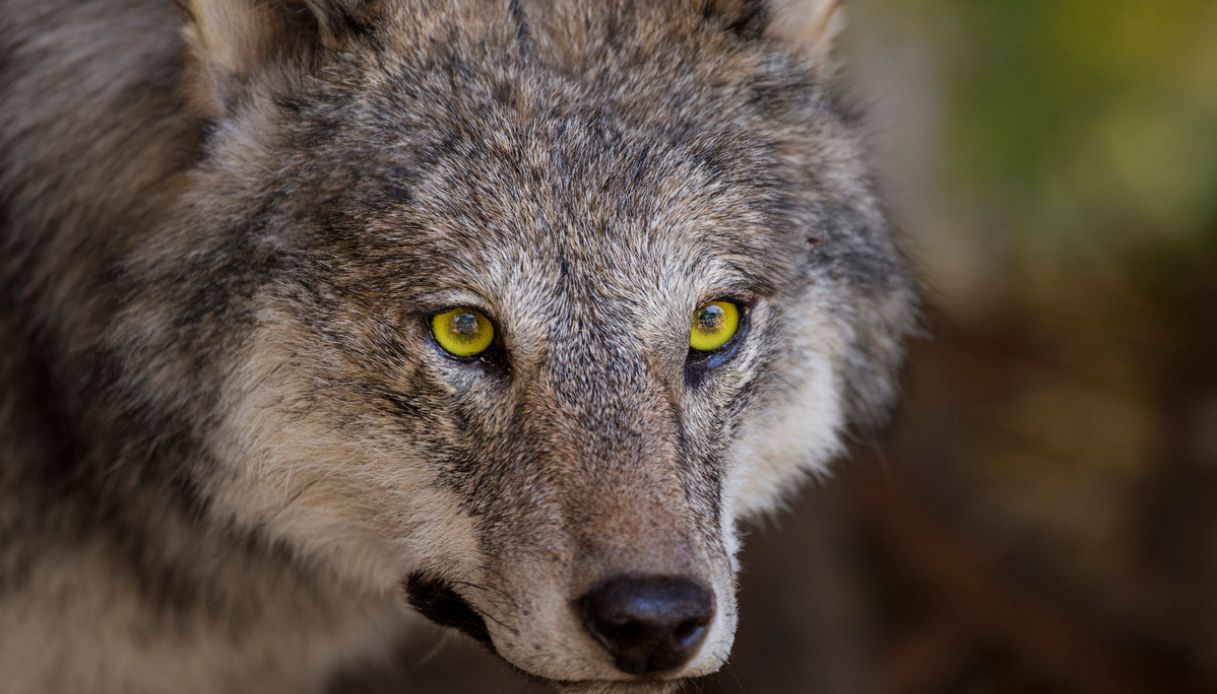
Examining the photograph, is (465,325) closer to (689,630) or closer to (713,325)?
(713,325)

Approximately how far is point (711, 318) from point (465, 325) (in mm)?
575

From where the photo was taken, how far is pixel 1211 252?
6.05m

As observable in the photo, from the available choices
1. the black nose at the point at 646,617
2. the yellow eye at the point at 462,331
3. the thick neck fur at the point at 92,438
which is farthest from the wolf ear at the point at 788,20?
the black nose at the point at 646,617

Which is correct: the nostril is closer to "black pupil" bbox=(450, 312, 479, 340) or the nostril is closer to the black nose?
the black nose

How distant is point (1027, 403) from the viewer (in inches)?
283

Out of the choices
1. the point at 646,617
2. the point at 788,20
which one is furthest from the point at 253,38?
the point at 646,617

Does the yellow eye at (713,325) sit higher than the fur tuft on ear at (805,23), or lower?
lower

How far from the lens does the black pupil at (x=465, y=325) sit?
254 centimetres

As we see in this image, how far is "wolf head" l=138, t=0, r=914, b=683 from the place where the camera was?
2.40m

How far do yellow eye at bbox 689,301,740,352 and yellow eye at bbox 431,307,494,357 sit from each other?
47 cm

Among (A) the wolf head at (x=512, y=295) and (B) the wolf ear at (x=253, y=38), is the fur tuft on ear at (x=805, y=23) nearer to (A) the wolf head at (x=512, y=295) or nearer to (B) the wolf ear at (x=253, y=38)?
(A) the wolf head at (x=512, y=295)

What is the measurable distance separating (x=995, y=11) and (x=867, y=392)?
2.30m

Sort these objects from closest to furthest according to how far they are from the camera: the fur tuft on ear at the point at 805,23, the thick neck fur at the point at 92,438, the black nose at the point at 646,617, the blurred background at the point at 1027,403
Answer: the black nose at the point at 646,617 < the thick neck fur at the point at 92,438 < the fur tuft on ear at the point at 805,23 < the blurred background at the point at 1027,403

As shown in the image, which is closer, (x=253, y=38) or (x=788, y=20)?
(x=253, y=38)
